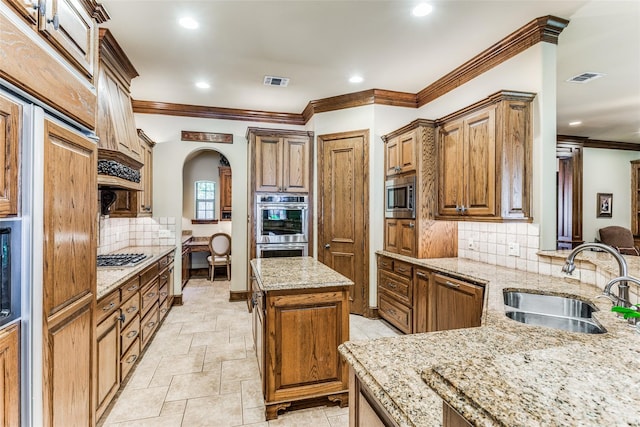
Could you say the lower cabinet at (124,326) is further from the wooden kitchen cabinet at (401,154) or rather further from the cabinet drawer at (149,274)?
the wooden kitchen cabinet at (401,154)

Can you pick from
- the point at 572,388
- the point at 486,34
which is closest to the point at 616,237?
the point at 486,34

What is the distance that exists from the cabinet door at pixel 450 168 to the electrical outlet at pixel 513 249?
21.4 inches

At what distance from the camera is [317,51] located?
3.15m

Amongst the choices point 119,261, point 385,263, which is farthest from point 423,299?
point 119,261

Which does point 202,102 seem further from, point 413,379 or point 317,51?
A: point 413,379

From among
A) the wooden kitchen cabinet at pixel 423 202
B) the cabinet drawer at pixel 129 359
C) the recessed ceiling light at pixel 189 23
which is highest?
the recessed ceiling light at pixel 189 23

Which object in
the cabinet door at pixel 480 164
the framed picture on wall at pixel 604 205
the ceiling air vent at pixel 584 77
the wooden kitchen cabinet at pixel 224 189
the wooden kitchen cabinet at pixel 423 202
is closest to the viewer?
the cabinet door at pixel 480 164

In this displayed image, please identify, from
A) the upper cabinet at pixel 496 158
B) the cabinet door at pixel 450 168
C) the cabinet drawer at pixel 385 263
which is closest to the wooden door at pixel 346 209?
the cabinet drawer at pixel 385 263

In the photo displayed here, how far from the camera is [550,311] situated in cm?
206

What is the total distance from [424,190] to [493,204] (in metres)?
0.81

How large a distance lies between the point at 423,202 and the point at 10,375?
10.6 feet

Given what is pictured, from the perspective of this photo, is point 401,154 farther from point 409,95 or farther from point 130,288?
point 130,288

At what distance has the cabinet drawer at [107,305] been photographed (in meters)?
1.96

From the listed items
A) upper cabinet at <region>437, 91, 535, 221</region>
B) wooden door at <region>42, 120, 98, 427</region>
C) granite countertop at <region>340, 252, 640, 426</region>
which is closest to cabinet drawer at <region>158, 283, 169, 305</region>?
wooden door at <region>42, 120, 98, 427</region>
